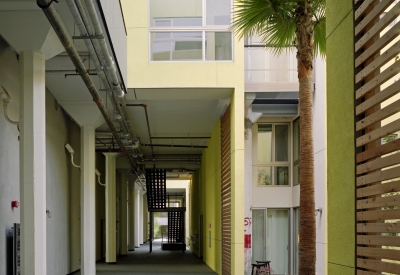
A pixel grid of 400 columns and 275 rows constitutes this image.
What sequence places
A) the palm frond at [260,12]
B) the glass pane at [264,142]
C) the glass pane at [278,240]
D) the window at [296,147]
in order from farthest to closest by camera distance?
1. the glass pane at [264,142]
2. the glass pane at [278,240]
3. the window at [296,147]
4. the palm frond at [260,12]

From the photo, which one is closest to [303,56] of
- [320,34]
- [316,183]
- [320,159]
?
[320,34]

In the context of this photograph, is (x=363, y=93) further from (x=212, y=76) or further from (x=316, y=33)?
(x=212, y=76)

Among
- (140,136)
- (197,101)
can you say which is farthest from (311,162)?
(140,136)

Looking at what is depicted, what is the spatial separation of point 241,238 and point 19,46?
7095 mm

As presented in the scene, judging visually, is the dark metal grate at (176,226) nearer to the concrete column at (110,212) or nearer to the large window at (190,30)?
the concrete column at (110,212)

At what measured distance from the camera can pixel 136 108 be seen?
1695 centimetres

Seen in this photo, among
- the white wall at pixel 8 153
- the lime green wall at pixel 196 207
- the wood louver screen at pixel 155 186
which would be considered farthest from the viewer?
the wood louver screen at pixel 155 186

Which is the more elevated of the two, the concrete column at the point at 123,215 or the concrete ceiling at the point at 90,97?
the concrete ceiling at the point at 90,97

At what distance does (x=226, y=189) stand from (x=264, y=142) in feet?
7.75

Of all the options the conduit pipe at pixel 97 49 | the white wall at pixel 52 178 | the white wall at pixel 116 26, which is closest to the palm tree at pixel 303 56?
the white wall at pixel 116 26

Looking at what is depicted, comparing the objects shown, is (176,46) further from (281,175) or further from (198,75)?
(281,175)

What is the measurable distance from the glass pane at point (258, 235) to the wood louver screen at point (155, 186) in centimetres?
1285

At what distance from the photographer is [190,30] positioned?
14.4 meters

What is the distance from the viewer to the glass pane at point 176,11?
47.5ft
